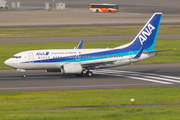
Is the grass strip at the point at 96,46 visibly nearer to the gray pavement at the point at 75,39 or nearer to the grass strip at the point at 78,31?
the gray pavement at the point at 75,39

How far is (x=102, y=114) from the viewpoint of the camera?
24.3m

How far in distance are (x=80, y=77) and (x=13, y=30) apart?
200 ft

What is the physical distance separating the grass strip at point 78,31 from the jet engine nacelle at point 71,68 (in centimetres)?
4848

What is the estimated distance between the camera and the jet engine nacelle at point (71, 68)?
142ft

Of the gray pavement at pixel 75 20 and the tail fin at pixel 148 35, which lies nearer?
the tail fin at pixel 148 35

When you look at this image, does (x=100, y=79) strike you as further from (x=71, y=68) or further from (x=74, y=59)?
(x=74, y=59)

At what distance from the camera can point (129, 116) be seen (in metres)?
23.7

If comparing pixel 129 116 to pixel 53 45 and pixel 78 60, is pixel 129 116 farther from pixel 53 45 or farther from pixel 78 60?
pixel 53 45

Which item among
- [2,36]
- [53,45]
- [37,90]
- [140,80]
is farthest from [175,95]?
[2,36]

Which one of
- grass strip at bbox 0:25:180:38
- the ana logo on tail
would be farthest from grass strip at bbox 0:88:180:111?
grass strip at bbox 0:25:180:38

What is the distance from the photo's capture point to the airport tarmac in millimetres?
39062

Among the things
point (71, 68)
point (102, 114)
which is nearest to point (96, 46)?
point (71, 68)

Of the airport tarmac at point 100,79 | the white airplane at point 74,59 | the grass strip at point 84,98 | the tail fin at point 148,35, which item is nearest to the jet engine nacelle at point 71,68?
the white airplane at point 74,59

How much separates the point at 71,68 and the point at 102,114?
65.0ft
